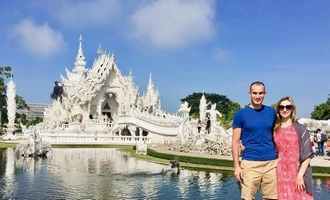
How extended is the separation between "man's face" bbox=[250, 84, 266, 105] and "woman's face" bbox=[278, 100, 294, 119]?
0.24 metres

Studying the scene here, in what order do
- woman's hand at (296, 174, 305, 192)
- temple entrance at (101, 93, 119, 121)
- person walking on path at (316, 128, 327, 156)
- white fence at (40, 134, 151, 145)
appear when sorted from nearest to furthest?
woman's hand at (296, 174, 305, 192) < person walking on path at (316, 128, 327, 156) < white fence at (40, 134, 151, 145) < temple entrance at (101, 93, 119, 121)

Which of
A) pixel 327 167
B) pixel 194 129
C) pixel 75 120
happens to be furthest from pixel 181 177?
pixel 75 120

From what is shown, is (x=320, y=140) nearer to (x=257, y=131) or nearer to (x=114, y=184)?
(x=114, y=184)

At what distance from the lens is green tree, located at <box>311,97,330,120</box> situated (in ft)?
206

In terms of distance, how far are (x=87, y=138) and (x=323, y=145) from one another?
946 inches

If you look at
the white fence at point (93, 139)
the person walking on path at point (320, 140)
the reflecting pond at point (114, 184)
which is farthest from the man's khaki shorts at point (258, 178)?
the white fence at point (93, 139)

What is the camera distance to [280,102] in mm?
6051

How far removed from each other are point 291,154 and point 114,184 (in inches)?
398

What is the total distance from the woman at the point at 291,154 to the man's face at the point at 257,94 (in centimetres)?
22

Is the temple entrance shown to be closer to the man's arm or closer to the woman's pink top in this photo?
the man's arm

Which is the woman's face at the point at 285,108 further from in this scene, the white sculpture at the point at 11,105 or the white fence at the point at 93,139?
the white sculpture at the point at 11,105

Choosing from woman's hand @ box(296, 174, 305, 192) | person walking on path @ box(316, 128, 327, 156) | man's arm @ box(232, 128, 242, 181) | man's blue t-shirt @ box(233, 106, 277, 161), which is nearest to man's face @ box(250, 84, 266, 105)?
man's blue t-shirt @ box(233, 106, 277, 161)

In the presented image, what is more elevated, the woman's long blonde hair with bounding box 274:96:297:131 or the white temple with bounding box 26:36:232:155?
the white temple with bounding box 26:36:232:155

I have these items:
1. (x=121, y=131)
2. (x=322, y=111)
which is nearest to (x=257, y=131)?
(x=121, y=131)
